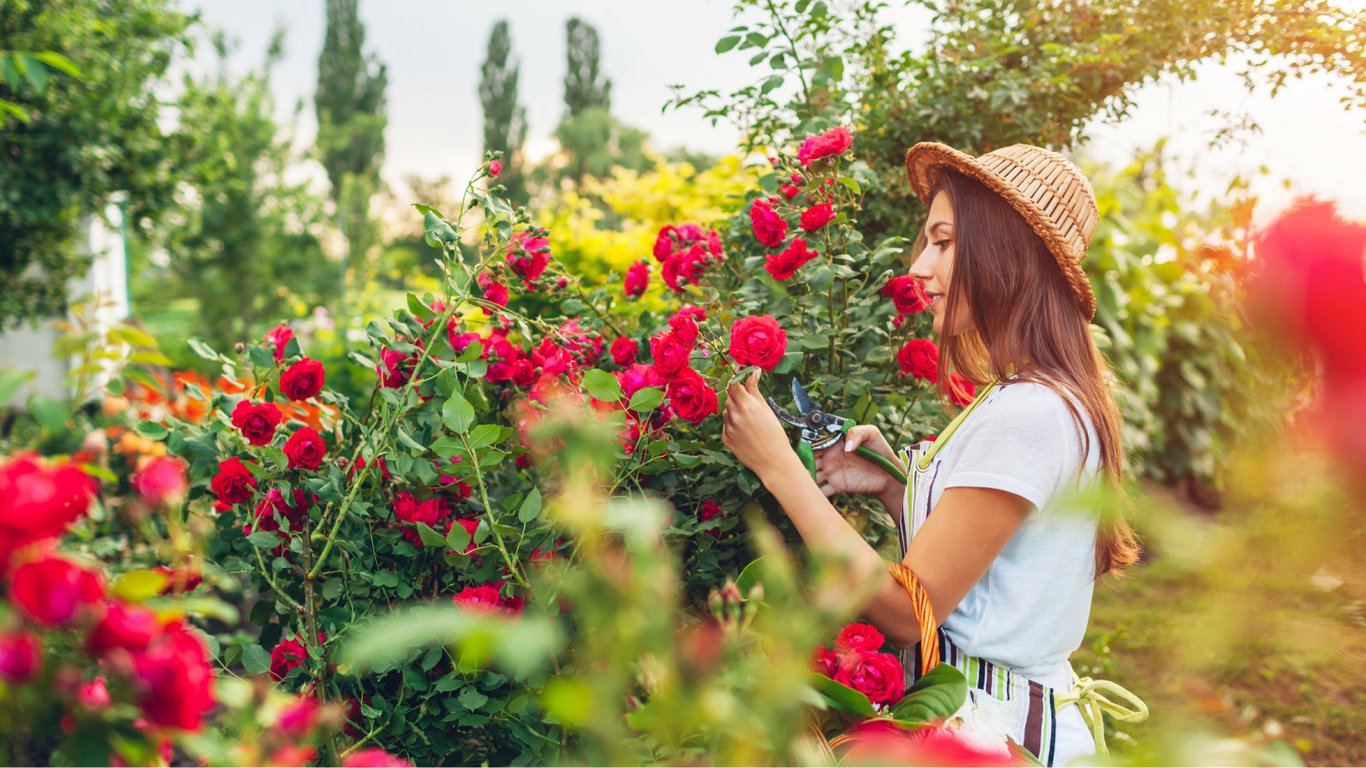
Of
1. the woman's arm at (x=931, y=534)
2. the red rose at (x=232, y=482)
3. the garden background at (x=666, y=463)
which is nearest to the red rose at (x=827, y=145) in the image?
the garden background at (x=666, y=463)

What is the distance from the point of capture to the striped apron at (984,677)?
1243mm

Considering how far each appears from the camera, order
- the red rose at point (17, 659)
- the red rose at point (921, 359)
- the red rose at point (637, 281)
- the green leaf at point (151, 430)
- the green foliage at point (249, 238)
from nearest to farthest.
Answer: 1. the red rose at point (17, 659)
2. the green leaf at point (151, 430)
3. the red rose at point (921, 359)
4. the red rose at point (637, 281)
5. the green foliage at point (249, 238)

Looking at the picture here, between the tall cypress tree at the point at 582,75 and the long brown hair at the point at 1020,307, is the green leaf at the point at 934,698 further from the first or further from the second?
the tall cypress tree at the point at 582,75

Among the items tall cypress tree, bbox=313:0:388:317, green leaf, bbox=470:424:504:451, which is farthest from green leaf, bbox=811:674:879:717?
tall cypress tree, bbox=313:0:388:317

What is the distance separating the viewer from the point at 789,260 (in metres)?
1.58

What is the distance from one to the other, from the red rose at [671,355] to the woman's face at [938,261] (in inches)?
18.0

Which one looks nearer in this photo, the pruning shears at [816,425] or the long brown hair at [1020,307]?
the long brown hair at [1020,307]

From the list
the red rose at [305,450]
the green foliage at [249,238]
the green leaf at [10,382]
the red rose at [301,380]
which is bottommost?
the green foliage at [249,238]

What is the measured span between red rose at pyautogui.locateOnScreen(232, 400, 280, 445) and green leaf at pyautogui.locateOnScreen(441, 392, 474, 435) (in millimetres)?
394

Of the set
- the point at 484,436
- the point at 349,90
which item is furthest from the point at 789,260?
the point at 349,90

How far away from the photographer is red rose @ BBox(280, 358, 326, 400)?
58.2 inches

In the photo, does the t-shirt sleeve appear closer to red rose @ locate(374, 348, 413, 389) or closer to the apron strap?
the apron strap

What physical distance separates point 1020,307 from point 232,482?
54.1 inches

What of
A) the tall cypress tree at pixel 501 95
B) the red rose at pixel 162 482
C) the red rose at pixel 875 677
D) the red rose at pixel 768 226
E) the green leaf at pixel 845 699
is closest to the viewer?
the red rose at pixel 162 482
